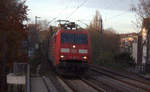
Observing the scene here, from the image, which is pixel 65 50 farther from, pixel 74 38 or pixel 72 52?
pixel 74 38

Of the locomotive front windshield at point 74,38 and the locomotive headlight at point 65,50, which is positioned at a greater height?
the locomotive front windshield at point 74,38

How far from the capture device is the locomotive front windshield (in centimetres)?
1878

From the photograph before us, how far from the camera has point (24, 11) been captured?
18.9 metres

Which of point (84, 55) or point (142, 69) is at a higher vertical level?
point (84, 55)

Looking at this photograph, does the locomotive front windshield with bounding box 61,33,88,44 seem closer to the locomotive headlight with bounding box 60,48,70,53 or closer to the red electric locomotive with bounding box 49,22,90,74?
the red electric locomotive with bounding box 49,22,90,74

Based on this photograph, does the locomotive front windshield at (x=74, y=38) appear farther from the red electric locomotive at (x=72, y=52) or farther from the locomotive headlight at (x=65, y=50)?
the locomotive headlight at (x=65, y=50)

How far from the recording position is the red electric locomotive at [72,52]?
59.6ft

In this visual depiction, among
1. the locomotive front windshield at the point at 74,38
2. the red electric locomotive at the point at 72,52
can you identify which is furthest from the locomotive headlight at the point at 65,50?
the locomotive front windshield at the point at 74,38

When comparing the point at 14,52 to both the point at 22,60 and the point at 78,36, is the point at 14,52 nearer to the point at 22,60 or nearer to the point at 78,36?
the point at 22,60

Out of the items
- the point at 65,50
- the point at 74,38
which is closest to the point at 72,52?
the point at 65,50

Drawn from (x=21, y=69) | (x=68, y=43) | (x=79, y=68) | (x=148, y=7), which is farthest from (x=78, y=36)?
(x=148, y=7)

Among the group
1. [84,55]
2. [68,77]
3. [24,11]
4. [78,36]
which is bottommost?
[68,77]

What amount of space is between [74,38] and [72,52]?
3.56 feet

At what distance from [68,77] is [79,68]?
1.74 meters
